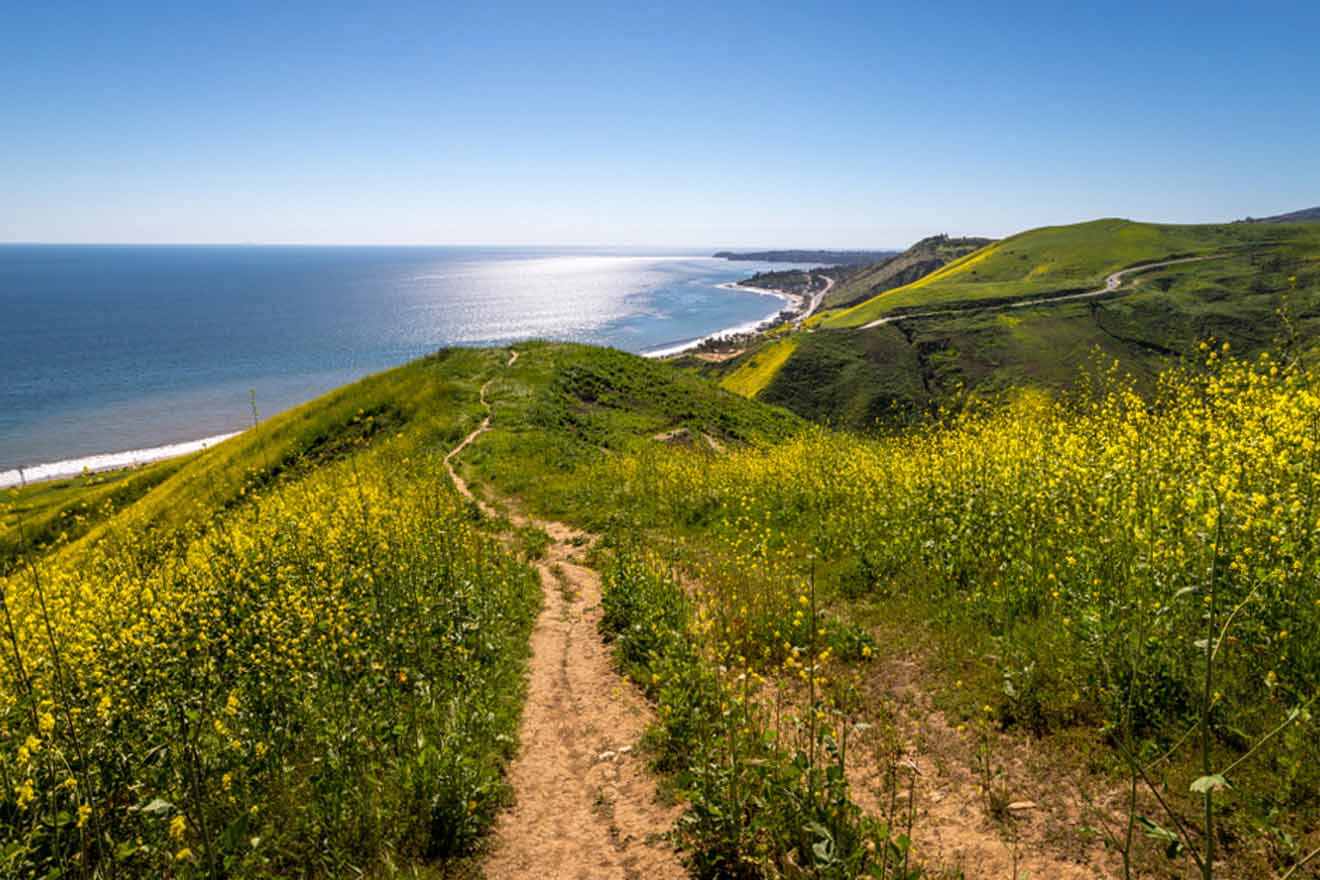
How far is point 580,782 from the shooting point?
262 inches

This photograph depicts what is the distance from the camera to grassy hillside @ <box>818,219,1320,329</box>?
10084 cm

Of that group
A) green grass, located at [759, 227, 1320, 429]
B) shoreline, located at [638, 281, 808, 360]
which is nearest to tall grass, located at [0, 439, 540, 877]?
green grass, located at [759, 227, 1320, 429]

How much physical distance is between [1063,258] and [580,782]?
14919cm

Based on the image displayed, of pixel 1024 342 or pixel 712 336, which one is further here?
pixel 712 336

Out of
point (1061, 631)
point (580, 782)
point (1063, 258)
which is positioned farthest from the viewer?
point (1063, 258)

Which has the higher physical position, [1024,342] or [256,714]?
[1024,342]

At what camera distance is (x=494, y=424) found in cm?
2991

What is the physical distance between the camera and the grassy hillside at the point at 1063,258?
331 feet

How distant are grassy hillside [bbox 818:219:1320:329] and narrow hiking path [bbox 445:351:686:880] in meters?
89.2

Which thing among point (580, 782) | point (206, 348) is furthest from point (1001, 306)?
point (206, 348)

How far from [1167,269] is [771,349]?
250 ft

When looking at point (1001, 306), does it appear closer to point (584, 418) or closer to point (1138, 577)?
point (584, 418)

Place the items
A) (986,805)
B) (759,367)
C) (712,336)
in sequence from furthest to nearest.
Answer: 1. (712,336)
2. (759,367)
3. (986,805)

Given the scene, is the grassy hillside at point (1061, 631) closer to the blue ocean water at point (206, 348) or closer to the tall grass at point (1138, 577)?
the tall grass at point (1138, 577)
